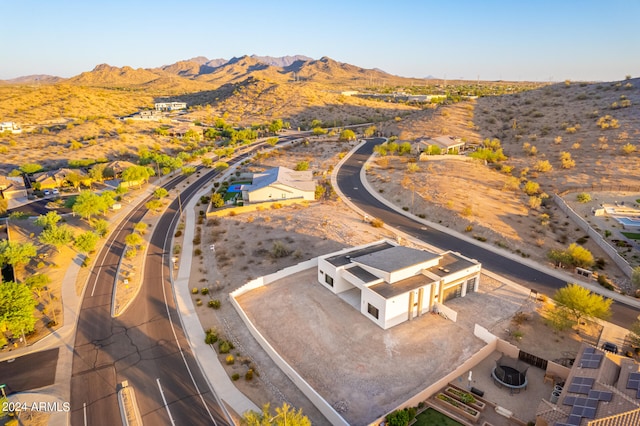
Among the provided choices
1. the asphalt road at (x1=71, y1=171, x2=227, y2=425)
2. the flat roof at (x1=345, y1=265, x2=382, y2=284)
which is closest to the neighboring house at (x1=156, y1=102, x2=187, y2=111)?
the asphalt road at (x1=71, y1=171, x2=227, y2=425)

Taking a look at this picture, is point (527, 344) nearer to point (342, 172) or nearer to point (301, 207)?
point (301, 207)

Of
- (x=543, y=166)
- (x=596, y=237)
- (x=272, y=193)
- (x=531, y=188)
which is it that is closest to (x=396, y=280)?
(x=596, y=237)

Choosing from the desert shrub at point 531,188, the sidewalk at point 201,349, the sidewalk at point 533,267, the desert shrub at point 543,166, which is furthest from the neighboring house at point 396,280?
the desert shrub at point 543,166

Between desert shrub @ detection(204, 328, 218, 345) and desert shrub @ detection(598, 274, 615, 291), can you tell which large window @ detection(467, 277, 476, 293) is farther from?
desert shrub @ detection(204, 328, 218, 345)

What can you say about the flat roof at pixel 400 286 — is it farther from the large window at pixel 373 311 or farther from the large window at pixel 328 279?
the large window at pixel 328 279

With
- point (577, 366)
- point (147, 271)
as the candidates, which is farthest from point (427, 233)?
point (147, 271)

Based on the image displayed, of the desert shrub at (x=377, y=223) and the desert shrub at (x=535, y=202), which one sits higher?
the desert shrub at (x=535, y=202)

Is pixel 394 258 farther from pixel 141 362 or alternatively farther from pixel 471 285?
pixel 141 362
